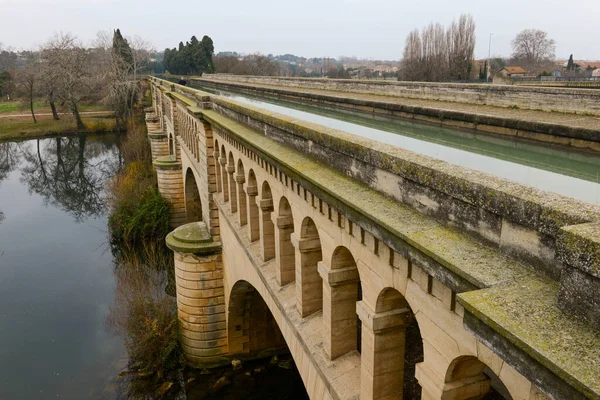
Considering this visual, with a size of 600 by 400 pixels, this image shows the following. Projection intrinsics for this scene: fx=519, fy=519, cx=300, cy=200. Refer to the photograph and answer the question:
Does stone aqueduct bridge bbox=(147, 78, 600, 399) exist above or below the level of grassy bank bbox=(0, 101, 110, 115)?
above

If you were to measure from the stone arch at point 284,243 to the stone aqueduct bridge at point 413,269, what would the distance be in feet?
0.09

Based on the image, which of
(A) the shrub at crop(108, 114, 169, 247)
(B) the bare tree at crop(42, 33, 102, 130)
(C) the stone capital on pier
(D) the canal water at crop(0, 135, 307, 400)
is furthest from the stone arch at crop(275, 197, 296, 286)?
(B) the bare tree at crop(42, 33, 102, 130)

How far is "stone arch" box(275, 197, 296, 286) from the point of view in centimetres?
984

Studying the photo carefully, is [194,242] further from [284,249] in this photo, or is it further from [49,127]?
[49,127]

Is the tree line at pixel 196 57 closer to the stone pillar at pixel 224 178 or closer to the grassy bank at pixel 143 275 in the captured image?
the grassy bank at pixel 143 275

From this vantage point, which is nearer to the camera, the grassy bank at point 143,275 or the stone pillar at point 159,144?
the grassy bank at point 143,275

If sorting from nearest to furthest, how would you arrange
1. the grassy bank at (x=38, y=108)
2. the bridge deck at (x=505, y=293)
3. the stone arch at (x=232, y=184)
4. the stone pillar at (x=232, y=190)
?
the bridge deck at (x=505, y=293), the stone arch at (x=232, y=184), the stone pillar at (x=232, y=190), the grassy bank at (x=38, y=108)

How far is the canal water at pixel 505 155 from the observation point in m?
5.74

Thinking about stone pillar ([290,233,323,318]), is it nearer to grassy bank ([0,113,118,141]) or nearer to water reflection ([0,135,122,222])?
water reflection ([0,135,122,222])

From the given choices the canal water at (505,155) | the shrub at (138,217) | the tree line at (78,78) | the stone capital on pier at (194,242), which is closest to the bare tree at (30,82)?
the tree line at (78,78)

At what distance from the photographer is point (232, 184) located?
598 inches

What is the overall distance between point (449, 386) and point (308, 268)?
4.08 metres

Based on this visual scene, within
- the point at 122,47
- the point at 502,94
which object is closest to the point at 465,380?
the point at 502,94

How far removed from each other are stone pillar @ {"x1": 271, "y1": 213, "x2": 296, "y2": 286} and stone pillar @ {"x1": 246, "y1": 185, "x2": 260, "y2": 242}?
2.30 m
